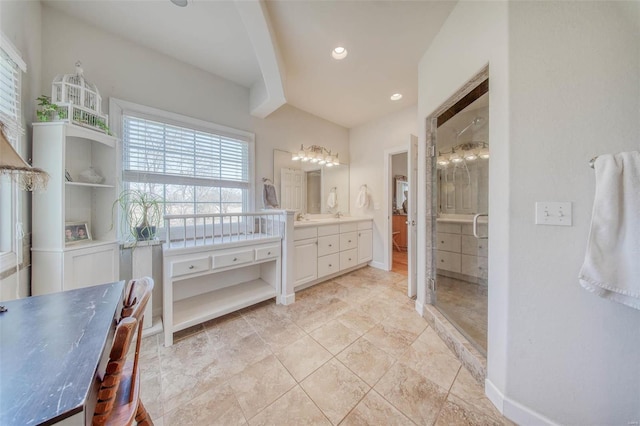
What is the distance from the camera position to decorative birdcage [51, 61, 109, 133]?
4.96 feet

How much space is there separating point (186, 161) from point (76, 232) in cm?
107

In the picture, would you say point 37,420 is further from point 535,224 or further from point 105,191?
point 105,191

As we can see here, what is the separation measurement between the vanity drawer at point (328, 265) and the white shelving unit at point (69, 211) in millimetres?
2063

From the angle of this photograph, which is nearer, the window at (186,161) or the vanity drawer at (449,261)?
the window at (186,161)

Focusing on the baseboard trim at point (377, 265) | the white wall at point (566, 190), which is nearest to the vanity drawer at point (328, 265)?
the baseboard trim at point (377, 265)

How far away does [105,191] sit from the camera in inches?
71.4

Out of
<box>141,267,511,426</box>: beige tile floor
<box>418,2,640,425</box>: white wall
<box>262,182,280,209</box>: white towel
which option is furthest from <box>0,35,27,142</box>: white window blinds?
<box>418,2,640,425</box>: white wall

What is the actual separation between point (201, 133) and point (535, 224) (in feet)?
9.66

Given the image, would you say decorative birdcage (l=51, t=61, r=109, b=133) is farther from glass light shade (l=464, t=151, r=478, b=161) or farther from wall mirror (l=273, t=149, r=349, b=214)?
glass light shade (l=464, t=151, r=478, b=161)

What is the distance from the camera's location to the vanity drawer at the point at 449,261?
2150 mm

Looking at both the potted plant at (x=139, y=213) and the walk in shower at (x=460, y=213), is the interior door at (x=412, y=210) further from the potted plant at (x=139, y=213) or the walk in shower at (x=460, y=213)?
the potted plant at (x=139, y=213)

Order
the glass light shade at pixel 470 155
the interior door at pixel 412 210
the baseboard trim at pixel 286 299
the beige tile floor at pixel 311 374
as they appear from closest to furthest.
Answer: the beige tile floor at pixel 311 374 → the glass light shade at pixel 470 155 → the baseboard trim at pixel 286 299 → the interior door at pixel 412 210

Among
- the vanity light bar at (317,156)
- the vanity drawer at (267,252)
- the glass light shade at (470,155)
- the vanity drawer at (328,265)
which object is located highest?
the vanity light bar at (317,156)

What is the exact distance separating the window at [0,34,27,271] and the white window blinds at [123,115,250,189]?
617mm
